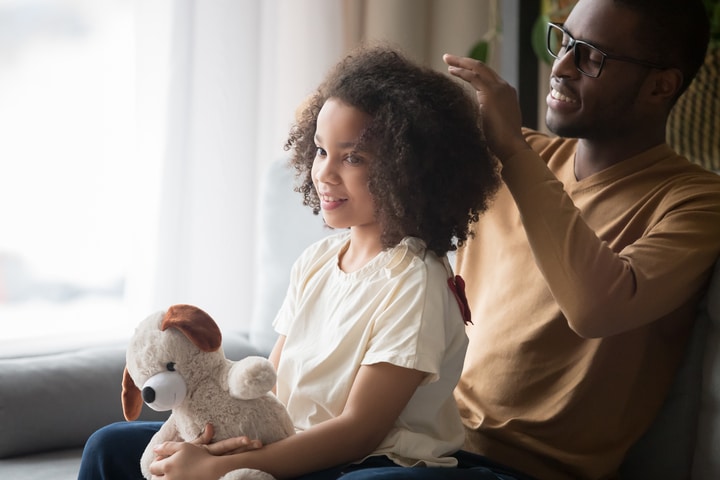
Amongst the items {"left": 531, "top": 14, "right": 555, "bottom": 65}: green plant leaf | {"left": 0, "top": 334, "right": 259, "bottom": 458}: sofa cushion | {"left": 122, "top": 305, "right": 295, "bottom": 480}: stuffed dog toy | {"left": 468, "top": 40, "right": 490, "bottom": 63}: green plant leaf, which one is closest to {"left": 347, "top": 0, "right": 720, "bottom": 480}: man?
{"left": 122, "top": 305, "right": 295, "bottom": 480}: stuffed dog toy

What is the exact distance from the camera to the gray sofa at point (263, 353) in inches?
52.9

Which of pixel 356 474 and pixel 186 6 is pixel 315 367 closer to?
pixel 356 474

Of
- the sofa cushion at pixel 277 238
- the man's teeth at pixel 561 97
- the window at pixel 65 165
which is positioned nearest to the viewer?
the man's teeth at pixel 561 97

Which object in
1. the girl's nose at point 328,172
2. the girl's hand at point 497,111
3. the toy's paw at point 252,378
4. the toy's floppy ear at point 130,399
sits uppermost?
the girl's hand at point 497,111

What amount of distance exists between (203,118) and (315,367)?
1222 mm

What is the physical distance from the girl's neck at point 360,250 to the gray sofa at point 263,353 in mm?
491

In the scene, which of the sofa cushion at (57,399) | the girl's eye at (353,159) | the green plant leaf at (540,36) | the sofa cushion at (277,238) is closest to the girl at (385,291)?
the girl's eye at (353,159)

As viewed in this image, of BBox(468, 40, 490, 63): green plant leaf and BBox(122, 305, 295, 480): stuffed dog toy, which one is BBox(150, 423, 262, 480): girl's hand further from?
BBox(468, 40, 490, 63): green plant leaf

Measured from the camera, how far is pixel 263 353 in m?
1.86

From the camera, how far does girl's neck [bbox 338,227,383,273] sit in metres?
1.25

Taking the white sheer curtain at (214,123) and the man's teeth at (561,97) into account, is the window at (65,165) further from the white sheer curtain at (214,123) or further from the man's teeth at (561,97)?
the man's teeth at (561,97)

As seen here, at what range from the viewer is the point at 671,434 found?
138cm

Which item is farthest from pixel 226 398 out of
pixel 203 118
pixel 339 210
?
pixel 203 118

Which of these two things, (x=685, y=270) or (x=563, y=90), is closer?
(x=685, y=270)
